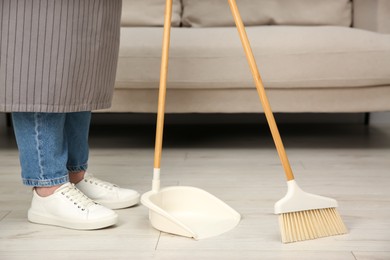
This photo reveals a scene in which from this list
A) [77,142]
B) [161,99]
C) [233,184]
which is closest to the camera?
[161,99]

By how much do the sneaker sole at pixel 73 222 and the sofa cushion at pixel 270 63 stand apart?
2.61ft

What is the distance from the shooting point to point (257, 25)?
2.43 metres

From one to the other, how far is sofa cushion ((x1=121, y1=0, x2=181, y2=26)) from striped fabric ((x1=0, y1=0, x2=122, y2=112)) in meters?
1.21

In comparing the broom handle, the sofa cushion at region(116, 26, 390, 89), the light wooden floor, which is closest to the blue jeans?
the light wooden floor

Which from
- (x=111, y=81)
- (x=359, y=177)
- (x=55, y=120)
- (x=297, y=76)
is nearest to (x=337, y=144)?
(x=297, y=76)

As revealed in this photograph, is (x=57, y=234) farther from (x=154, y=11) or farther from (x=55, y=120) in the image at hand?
(x=154, y=11)

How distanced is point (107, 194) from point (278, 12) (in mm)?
1321

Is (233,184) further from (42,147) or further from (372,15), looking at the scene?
(372,15)

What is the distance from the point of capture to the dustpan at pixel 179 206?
116 centimetres

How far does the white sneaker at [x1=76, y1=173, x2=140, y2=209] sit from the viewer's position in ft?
4.47

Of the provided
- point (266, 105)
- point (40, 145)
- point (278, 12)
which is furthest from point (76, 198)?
point (278, 12)

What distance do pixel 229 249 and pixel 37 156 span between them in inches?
16.6

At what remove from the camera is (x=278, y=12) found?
2.41m

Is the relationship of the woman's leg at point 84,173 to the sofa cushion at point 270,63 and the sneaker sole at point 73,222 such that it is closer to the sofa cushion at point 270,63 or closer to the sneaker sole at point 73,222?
the sneaker sole at point 73,222
